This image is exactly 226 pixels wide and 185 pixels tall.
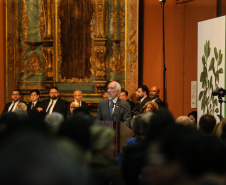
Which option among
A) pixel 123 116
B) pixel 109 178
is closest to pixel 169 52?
pixel 123 116

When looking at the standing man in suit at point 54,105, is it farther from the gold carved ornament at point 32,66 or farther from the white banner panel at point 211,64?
the white banner panel at point 211,64

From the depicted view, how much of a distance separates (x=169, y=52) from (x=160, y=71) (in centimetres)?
50

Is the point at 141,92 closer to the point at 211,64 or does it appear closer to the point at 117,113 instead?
the point at 211,64

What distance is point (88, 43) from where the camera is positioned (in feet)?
37.1

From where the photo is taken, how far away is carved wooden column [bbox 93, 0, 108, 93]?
1102 centimetres

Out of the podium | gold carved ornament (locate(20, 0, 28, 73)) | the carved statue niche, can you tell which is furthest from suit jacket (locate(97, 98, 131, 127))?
gold carved ornament (locate(20, 0, 28, 73))

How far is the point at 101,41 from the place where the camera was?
1102 centimetres

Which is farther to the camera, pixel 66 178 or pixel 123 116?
pixel 123 116

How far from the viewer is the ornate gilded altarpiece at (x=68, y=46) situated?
36.3 feet

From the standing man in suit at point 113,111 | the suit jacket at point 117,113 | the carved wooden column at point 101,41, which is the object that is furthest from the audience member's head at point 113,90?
the carved wooden column at point 101,41

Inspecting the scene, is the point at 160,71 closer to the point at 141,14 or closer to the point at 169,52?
the point at 169,52

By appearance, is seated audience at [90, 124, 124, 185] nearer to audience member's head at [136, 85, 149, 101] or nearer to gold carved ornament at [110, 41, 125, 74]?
audience member's head at [136, 85, 149, 101]

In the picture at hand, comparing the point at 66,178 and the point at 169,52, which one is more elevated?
the point at 169,52

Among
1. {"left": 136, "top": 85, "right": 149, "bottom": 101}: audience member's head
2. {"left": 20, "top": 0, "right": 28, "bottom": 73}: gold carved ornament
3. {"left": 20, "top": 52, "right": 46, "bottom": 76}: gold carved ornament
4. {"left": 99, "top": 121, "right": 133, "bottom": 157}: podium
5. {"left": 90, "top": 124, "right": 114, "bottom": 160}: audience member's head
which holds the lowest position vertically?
{"left": 99, "top": 121, "right": 133, "bottom": 157}: podium
